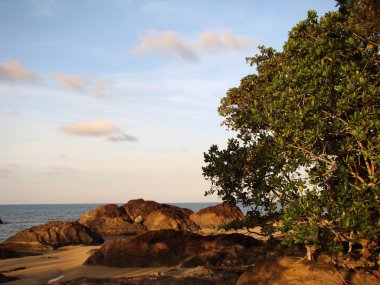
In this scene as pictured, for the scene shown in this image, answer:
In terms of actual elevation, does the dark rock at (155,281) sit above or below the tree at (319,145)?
below

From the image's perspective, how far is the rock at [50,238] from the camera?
27.8 metres

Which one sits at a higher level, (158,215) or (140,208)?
(140,208)

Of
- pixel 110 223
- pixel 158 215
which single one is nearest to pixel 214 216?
pixel 158 215

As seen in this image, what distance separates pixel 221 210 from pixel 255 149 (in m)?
32.6

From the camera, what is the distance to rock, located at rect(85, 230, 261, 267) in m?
16.2

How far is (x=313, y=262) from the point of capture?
10906 mm

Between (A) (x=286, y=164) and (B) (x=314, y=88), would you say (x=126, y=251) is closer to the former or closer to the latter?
(A) (x=286, y=164)

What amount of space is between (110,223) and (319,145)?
37.2 meters

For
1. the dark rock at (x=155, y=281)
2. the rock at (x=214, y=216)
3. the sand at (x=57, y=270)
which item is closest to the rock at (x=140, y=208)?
the rock at (x=214, y=216)

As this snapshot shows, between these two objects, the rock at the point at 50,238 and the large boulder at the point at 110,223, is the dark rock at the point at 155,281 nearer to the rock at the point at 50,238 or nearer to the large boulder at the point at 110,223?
the rock at the point at 50,238

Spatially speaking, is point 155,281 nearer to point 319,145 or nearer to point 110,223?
point 319,145

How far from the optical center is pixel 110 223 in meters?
43.6

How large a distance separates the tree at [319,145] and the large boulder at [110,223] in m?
31.9

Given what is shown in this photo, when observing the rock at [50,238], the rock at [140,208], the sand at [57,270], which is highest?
the rock at [140,208]
